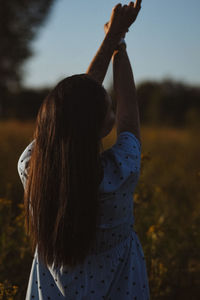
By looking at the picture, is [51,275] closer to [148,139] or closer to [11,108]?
[148,139]

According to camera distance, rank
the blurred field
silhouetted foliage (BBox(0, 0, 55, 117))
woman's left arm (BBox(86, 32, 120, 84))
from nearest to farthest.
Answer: woman's left arm (BBox(86, 32, 120, 84))
the blurred field
silhouetted foliage (BBox(0, 0, 55, 117))

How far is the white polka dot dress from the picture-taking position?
1.18m

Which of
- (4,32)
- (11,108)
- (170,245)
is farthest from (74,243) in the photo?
(11,108)

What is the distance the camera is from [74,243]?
48.0 inches

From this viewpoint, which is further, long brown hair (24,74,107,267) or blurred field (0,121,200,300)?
blurred field (0,121,200,300)

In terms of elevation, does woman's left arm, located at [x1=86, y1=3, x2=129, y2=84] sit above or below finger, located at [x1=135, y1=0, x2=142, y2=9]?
below

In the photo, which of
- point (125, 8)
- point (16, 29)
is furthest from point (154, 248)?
point (16, 29)

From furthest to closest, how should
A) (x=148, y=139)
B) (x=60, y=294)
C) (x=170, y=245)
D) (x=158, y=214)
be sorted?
(x=148, y=139)
(x=158, y=214)
(x=170, y=245)
(x=60, y=294)

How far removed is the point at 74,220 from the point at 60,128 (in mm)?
318

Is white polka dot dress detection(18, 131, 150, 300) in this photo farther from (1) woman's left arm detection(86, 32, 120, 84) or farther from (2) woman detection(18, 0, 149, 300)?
(1) woman's left arm detection(86, 32, 120, 84)

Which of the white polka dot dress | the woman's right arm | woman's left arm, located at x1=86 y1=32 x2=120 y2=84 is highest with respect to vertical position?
woman's left arm, located at x1=86 y1=32 x2=120 y2=84

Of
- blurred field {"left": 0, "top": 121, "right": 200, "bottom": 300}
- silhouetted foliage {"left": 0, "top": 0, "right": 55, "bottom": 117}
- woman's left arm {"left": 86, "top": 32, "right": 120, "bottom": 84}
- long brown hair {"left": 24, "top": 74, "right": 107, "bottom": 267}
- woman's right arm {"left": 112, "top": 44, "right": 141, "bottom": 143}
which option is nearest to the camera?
long brown hair {"left": 24, "top": 74, "right": 107, "bottom": 267}

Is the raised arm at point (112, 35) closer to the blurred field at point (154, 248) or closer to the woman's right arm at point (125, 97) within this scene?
the woman's right arm at point (125, 97)

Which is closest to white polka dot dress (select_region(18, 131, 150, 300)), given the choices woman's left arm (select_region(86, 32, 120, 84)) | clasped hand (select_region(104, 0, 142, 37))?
woman's left arm (select_region(86, 32, 120, 84))
